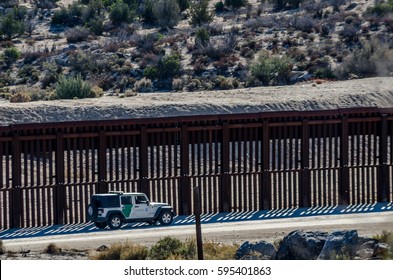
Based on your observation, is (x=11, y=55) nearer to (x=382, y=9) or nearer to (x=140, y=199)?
(x=382, y=9)

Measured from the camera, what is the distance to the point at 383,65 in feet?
198

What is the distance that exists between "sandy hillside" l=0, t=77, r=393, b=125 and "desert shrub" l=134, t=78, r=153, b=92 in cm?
1110

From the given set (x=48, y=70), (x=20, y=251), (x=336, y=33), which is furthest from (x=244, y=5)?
(x=20, y=251)

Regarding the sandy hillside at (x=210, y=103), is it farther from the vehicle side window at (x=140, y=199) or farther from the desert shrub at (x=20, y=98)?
the vehicle side window at (x=140, y=199)

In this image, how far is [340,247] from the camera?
24516 millimetres

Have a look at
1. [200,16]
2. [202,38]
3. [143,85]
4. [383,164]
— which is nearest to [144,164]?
[383,164]

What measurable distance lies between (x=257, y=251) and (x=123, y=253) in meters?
3.27

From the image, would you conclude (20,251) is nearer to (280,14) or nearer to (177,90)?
(177,90)

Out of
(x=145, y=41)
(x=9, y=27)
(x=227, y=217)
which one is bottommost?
(x=227, y=217)

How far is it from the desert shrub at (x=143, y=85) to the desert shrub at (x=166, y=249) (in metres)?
33.4

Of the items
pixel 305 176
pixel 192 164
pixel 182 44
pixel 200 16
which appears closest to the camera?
pixel 192 164

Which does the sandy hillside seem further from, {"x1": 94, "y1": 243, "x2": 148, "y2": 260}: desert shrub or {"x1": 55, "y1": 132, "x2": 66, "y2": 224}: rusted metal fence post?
{"x1": 94, "y1": 243, "x2": 148, "y2": 260}: desert shrub

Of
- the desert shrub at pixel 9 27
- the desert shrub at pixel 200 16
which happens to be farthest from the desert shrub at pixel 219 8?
the desert shrub at pixel 9 27

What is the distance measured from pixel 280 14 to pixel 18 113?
119ft
